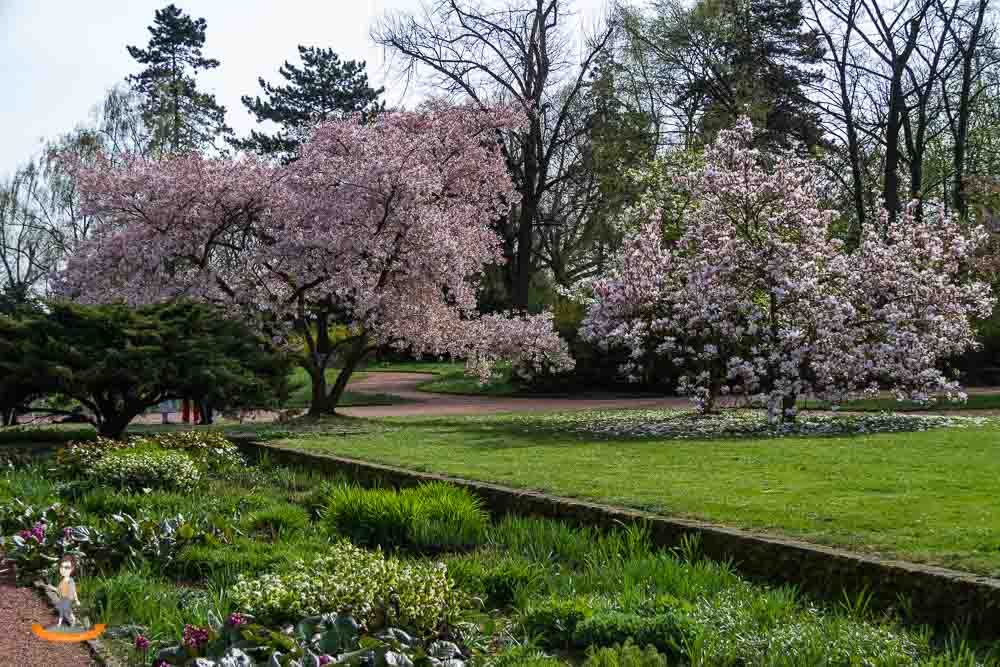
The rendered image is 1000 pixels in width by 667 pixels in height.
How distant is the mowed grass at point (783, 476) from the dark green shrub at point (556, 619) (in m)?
1.65

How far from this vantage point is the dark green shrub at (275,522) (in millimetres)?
6820

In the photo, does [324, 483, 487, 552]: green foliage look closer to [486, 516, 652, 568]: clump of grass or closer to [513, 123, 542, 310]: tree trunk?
[486, 516, 652, 568]: clump of grass

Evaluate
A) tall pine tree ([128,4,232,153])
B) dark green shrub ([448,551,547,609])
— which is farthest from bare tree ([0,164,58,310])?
dark green shrub ([448,551,547,609])

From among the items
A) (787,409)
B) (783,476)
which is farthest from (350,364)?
(783,476)

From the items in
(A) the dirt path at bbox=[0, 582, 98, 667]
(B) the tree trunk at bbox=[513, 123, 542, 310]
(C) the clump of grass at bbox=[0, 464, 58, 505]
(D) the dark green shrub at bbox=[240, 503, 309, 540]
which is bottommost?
(A) the dirt path at bbox=[0, 582, 98, 667]

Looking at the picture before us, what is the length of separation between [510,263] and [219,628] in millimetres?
33008

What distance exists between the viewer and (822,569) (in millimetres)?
4980

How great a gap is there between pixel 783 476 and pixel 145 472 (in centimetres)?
576

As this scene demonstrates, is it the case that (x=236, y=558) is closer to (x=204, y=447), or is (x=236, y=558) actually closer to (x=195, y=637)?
(x=195, y=637)

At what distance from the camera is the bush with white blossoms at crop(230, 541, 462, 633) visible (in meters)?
4.44

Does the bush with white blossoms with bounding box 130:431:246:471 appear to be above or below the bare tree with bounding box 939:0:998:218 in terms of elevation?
below

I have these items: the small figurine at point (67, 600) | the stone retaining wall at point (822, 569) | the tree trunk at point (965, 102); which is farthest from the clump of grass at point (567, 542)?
the tree trunk at point (965, 102)

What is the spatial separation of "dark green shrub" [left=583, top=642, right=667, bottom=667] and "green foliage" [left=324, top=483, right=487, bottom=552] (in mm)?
2384

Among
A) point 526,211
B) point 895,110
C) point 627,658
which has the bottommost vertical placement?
point 627,658
